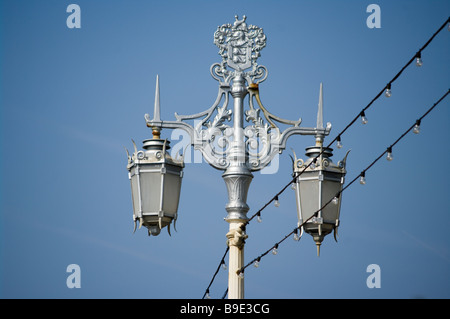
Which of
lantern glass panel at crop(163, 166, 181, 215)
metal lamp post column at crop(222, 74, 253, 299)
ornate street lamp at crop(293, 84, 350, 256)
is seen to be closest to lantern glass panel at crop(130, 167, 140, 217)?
lantern glass panel at crop(163, 166, 181, 215)

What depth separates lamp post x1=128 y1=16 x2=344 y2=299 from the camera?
1617 centimetres

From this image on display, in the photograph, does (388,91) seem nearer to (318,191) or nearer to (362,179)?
(362,179)

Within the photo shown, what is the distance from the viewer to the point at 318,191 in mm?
16766

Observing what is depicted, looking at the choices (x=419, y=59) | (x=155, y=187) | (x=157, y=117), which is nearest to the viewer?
(x=419, y=59)

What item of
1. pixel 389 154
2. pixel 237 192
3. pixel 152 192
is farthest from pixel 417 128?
pixel 152 192

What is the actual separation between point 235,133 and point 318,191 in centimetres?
161

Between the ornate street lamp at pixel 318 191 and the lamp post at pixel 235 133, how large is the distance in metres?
0.45

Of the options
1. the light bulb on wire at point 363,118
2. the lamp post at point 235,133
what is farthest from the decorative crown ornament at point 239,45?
the light bulb on wire at point 363,118

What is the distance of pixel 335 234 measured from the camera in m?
17.0

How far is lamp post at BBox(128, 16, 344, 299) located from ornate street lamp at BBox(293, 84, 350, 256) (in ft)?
1.47

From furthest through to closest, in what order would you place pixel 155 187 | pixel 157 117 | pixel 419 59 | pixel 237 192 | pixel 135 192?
pixel 157 117, pixel 135 192, pixel 155 187, pixel 237 192, pixel 419 59
